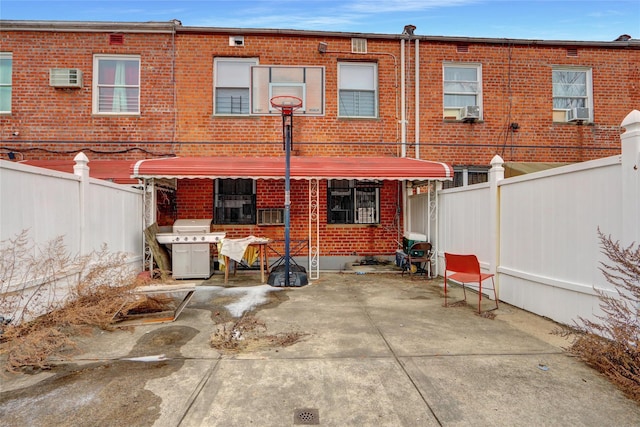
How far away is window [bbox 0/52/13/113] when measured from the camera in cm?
976

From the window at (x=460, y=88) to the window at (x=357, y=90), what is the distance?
2186 mm

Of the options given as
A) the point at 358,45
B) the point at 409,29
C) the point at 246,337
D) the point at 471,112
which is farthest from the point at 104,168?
the point at 471,112

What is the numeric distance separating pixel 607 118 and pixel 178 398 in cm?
1341

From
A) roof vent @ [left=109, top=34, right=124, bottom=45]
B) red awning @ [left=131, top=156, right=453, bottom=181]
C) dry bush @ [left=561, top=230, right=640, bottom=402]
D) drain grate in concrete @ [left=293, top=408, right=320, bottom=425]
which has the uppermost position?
roof vent @ [left=109, top=34, right=124, bottom=45]

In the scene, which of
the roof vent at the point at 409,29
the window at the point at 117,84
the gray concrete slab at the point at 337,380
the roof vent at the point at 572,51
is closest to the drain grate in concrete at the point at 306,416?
the gray concrete slab at the point at 337,380

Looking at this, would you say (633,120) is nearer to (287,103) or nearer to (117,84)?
(287,103)

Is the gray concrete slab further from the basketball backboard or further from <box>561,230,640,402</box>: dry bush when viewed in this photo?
the basketball backboard

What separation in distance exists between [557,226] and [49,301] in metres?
7.15

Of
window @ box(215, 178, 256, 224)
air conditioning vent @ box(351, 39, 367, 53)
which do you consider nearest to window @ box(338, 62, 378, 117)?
air conditioning vent @ box(351, 39, 367, 53)

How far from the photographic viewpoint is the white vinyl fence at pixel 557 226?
399cm

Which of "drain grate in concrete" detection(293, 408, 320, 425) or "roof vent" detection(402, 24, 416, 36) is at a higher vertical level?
"roof vent" detection(402, 24, 416, 36)

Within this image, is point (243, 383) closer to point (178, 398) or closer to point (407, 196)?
point (178, 398)

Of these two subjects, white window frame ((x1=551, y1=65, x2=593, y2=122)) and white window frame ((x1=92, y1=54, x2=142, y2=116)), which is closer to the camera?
white window frame ((x1=92, y1=54, x2=142, y2=116))

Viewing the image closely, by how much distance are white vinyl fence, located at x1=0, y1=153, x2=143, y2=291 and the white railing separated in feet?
23.0
